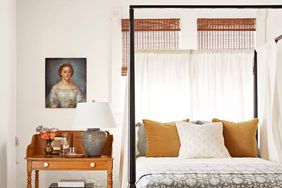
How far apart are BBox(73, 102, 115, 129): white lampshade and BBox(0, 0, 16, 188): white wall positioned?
0.79 metres

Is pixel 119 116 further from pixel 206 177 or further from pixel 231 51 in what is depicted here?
pixel 206 177

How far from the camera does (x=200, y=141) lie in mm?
5000

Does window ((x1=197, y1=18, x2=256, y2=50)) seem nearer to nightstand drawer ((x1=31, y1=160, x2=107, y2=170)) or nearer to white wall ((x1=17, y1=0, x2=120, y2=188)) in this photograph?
white wall ((x1=17, y1=0, x2=120, y2=188))

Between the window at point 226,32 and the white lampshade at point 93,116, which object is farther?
the window at point 226,32

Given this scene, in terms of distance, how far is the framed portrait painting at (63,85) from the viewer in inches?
224

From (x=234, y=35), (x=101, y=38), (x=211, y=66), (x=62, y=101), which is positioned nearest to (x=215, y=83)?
(x=211, y=66)

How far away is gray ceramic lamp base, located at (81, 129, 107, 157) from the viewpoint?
199 inches

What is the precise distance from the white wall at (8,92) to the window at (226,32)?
2.19m

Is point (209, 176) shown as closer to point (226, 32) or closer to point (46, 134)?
point (46, 134)

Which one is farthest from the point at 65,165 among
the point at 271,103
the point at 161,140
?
the point at 271,103

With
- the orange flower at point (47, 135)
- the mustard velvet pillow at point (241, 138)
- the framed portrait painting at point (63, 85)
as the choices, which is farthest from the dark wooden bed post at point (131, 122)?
the framed portrait painting at point (63, 85)

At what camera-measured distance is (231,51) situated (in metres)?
5.80

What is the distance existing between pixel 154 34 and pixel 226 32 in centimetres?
87

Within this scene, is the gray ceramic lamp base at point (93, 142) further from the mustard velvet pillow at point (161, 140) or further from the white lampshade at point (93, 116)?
the mustard velvet pillow at point (161, 140)
